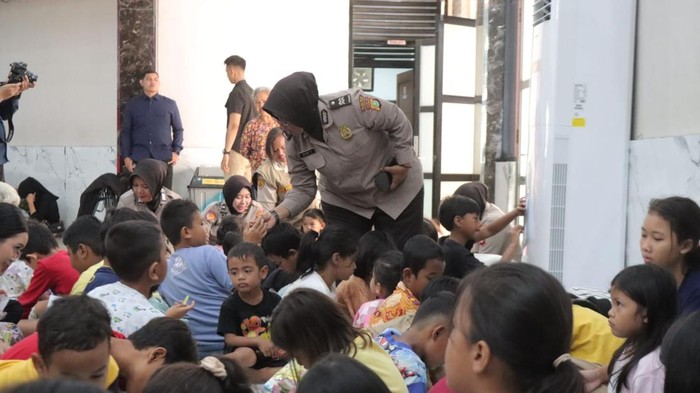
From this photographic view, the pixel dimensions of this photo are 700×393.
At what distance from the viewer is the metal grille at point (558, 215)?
5.20 metres

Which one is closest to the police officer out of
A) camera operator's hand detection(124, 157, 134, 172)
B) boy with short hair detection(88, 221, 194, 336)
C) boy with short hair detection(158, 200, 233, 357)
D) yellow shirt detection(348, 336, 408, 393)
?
boy with short hair detection(158, 200, 233, 357)

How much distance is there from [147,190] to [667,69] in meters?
3.39

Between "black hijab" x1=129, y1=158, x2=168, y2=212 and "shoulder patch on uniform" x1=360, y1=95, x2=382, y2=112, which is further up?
"shoulder patch on uniform" x1=360, y1=95, x2=382, y2=112

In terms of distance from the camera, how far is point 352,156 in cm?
488

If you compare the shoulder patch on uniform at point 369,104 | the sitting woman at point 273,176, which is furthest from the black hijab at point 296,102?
the sitting woman at point 273,176

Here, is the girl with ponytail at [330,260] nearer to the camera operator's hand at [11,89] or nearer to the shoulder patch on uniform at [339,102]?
the shoulder patch on uniform at [339,102]

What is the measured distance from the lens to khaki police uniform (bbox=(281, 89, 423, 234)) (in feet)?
15.9

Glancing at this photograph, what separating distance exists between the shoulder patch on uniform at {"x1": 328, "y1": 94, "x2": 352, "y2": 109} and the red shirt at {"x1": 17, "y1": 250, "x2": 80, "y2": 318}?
4.84 feet

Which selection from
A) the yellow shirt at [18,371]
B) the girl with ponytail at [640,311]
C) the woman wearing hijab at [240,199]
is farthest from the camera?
the woman wearing hijab at [240,199]

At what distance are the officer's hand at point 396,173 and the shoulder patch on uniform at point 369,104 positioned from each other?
302 mm

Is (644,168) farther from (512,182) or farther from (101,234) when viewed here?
(512,182)

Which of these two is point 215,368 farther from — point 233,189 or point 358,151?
point 233,189

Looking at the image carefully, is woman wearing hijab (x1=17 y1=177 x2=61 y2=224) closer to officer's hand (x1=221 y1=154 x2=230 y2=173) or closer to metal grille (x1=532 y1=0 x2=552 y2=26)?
officer's hand (x1=221 y1=154 x2=230 y2=173)

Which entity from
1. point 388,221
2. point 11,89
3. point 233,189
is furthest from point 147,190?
point 388,221
